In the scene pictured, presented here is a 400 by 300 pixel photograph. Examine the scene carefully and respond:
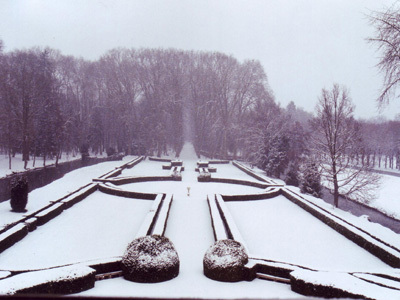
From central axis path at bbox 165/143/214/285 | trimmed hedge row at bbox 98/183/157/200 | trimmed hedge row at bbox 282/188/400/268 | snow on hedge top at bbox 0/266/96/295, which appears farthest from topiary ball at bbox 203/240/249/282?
trimmed hedge row at bbox 98/183/157/200

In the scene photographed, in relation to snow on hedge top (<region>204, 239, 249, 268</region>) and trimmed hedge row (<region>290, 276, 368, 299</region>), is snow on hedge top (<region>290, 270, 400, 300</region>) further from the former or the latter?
snow on hedge top (<region>204, 239, 249, 268</region>)

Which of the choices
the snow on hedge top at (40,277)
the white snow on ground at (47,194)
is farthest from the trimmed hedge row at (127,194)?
the snow on hedge top at (40,277)

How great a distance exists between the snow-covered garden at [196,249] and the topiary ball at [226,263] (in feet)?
0.08

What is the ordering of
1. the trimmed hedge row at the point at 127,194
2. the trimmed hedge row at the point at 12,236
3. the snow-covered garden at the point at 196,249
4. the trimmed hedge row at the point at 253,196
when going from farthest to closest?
the trimmed hedge row at the point at 253,196 → the trimmed hedge row at the point at 127,194 → the trimmed hedge row at the point at 12,236 → the snow-covered garden at the point at 196,249

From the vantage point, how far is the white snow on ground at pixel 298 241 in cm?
1045

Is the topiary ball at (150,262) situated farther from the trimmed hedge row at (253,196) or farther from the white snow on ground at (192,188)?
the white snow on ground at (192,188)

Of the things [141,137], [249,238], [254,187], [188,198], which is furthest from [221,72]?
[249,238]

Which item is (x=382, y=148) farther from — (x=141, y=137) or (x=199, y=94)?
(x=141, y=137)

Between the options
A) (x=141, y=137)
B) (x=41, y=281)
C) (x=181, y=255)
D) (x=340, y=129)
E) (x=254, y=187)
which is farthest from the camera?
(x=141, y=137)

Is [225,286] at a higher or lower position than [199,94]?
lower

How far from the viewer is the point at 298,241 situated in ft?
40.1

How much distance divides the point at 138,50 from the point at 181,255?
4766cm

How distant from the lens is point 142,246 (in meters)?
8.48

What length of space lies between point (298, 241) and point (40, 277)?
27.9ft
